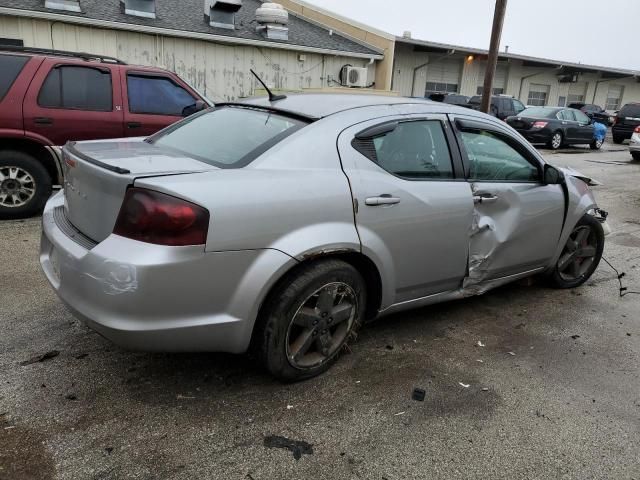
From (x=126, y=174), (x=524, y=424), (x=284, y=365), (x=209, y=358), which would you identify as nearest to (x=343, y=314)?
(x=284, y=365)

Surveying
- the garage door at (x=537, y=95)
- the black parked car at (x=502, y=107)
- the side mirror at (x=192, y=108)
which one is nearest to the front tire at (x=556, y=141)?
the black parked car at (x=502, y=107)

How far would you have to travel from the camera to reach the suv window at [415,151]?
3098mm

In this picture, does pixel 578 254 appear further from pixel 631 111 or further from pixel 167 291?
pixel 631 111

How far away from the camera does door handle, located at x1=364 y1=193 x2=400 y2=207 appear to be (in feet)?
9.50

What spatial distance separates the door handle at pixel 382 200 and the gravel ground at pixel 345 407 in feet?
3.21

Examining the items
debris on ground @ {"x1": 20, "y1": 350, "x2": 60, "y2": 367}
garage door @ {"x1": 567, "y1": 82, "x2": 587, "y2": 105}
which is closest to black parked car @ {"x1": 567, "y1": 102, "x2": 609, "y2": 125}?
garage door @ {"x1": 567, "y1": 82, "x2": 587, "y2": 105}

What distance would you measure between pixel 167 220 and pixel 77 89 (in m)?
4.51

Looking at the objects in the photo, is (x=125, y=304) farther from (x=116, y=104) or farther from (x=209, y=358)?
(x=116, y=104)

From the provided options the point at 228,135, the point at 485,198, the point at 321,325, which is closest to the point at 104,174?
the point at 228,135

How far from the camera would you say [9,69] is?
18.3 feet

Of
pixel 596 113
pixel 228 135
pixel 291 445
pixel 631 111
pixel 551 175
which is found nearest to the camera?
pixel 291 445

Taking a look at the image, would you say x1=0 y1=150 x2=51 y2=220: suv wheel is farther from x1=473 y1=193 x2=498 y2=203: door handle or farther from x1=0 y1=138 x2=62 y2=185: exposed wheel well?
x1=473 y1=193 x2=498 y2=203: door handle

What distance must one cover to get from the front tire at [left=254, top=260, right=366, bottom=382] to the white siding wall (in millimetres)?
11789

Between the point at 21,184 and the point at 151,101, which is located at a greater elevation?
the point at 151,101
